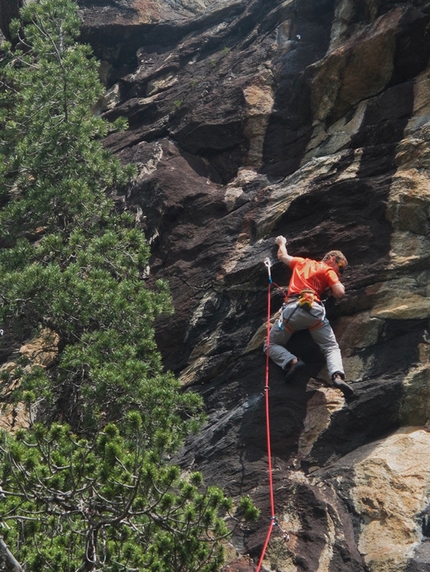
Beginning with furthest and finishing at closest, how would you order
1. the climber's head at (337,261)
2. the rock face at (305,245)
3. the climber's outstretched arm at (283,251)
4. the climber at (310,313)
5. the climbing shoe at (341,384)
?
the climber's outstretched arm at (283,251) < the climber's head at (337,261) < the climber at (310,313) < the climbing shoe at (341,384) < the rock face at (305,245)

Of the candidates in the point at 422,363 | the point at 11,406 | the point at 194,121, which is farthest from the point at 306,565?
the point at 194,121

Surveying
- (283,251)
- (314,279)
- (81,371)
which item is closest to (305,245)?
(283,251)

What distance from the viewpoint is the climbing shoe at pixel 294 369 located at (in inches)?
340

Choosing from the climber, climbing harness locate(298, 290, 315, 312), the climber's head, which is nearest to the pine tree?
the climber

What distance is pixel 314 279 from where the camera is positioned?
9094 mm

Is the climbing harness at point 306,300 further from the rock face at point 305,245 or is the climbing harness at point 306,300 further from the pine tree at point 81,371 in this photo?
the pine tree at point 81,371

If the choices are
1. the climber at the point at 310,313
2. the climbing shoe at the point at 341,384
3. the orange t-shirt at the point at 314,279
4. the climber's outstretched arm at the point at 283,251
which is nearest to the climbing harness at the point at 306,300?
the climber at the point at 310,313

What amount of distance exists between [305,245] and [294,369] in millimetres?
2158

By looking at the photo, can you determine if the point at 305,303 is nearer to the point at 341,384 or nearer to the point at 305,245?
the point at 341,384

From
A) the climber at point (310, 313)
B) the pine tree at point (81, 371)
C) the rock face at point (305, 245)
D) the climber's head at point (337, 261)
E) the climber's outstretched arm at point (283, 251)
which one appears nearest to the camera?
the pine tree at point (81, 371)

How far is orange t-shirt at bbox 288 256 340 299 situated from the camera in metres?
9.01

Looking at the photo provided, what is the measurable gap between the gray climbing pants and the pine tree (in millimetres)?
1296

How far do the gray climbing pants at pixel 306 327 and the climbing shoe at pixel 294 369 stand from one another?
0.11 meters

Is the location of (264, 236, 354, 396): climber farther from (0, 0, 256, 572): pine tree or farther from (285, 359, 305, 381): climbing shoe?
(0, 0, 256, 572): pine tree
